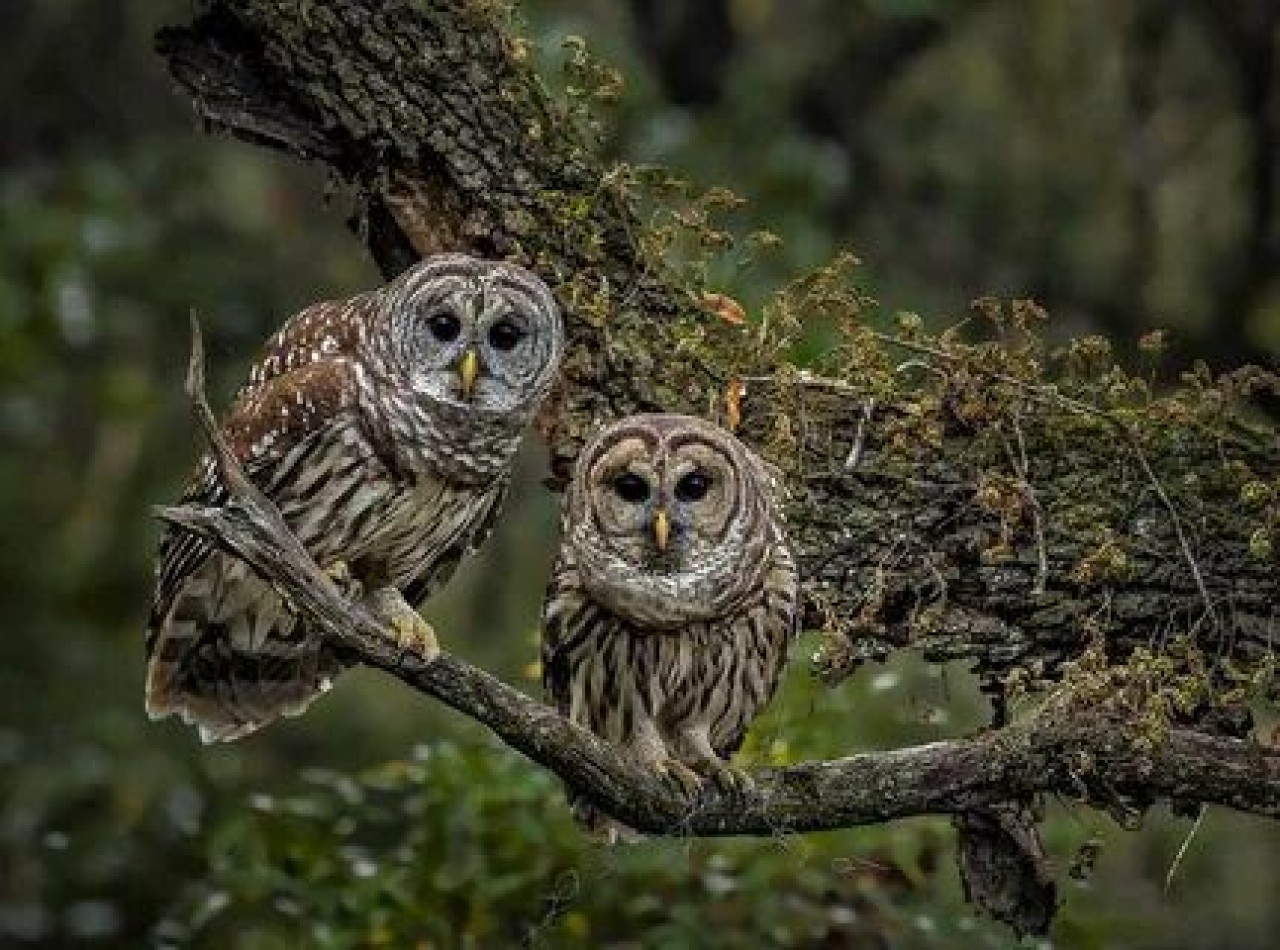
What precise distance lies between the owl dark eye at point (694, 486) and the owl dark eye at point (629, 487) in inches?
2.4

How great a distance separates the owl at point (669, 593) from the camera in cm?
476

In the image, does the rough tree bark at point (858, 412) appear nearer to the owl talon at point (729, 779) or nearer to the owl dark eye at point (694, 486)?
the owl talon at point (729, 779)

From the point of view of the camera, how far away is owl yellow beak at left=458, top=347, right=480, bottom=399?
16.3 feet

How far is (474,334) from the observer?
493 centimetres

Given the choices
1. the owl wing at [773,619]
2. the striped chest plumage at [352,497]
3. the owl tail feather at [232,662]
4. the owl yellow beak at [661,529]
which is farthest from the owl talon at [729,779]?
the owl tail feather at [232,662]

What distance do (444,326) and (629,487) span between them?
46 centimetres

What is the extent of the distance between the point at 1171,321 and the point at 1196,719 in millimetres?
3869

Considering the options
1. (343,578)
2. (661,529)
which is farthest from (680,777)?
(343,578)

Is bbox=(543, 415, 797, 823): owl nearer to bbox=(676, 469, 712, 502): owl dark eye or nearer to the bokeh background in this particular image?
bbox=(676, 469, 712, 502): owl dark eye

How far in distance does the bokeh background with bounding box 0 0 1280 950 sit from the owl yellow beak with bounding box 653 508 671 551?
188cm

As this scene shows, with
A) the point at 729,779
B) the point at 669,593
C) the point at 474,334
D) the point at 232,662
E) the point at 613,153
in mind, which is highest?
the point at 613,153

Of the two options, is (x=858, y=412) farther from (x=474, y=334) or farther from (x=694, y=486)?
(x=474, y=334)

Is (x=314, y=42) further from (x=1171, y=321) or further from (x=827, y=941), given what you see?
(x=1171, y=321)

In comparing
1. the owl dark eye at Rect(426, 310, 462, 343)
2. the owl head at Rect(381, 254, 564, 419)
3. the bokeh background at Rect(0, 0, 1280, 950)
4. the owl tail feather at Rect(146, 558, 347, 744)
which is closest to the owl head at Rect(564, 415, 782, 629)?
the owl head at Rect(381, 254, 564, 419)
